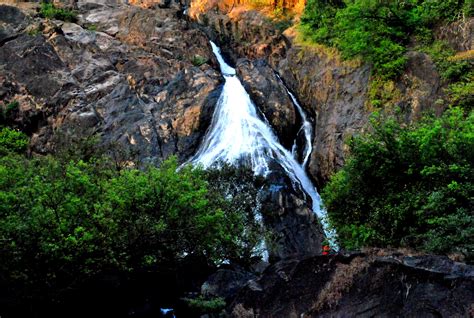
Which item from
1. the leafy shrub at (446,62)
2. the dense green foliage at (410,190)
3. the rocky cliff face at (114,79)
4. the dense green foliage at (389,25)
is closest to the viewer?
the dense green foliage at (410,190)

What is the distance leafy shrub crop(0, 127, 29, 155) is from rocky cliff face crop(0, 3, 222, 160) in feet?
2.51

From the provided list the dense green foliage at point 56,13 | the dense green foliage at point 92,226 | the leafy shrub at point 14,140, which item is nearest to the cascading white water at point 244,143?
the dense green foliage at point 92,226

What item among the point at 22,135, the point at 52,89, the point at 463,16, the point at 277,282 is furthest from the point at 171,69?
the point at 277,282

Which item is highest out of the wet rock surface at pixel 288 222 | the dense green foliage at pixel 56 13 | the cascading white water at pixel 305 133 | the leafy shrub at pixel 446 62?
the dense green foliage at pixel 56 13

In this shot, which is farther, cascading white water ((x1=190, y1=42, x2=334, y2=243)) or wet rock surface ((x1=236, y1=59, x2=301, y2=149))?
wet rock surface ((x1=236, y1=59, x2=301, y2=149))

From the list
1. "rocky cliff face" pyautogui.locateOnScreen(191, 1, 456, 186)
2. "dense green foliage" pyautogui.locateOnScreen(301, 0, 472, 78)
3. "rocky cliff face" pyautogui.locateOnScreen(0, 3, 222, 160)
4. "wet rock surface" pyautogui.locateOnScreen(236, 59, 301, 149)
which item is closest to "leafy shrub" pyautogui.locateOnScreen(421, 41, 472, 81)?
"rocky cliff face" pyautogui.locateOnScreen(191, 1, 456, 186)

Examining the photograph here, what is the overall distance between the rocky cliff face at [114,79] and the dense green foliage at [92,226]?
14.4 m

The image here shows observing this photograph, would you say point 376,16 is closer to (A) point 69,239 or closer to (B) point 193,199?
(B) point 193,199

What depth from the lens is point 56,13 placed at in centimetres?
4312

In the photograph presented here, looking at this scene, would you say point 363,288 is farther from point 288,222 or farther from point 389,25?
point 389,25

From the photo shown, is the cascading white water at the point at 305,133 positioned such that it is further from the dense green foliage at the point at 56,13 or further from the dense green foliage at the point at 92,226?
the dense green foliage at the point at 56,13

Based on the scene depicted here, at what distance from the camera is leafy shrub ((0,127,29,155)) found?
32375 mm

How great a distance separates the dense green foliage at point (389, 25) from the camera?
2508 centimetres

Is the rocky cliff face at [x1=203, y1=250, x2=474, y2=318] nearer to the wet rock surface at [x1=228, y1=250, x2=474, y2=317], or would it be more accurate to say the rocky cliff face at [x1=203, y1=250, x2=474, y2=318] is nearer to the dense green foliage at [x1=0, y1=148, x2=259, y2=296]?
the wet rock surface at [x1=228, y1=250, x2=474, y2=317]
